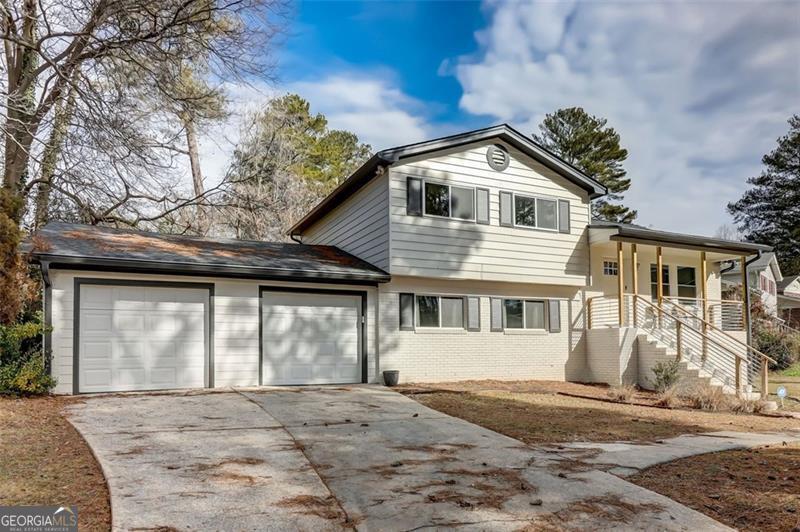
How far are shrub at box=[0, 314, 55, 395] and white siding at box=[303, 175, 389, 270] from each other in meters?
7.09

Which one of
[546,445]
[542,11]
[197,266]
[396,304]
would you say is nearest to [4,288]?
[197,266]

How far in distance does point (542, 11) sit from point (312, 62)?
6.14 metres

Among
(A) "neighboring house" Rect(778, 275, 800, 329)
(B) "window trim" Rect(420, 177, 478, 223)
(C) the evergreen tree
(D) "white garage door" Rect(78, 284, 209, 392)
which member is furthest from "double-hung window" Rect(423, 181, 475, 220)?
(C) the evergreen tree

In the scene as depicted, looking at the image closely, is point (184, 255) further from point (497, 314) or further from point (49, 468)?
point (497, 314)

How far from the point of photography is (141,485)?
486 centimetres

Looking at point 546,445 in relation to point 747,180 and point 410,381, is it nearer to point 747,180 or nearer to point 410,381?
point 410,381

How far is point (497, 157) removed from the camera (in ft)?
48.8

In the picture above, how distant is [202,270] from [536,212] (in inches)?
351

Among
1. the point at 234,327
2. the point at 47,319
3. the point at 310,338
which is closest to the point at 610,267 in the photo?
the point at 310,338

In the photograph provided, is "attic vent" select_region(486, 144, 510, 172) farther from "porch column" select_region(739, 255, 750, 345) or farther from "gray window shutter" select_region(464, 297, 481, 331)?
"porch column" select_region(739, 255, 750, 345)

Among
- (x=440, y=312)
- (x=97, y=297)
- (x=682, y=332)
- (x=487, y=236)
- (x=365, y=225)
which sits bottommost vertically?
(x=682, y=332)

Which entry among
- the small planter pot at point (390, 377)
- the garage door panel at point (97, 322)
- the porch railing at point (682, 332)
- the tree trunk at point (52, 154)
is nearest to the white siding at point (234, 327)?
the garage door panel at point (97, 322)

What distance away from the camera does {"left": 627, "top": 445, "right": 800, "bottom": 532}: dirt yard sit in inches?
179

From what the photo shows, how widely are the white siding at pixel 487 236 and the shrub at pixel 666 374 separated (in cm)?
303
